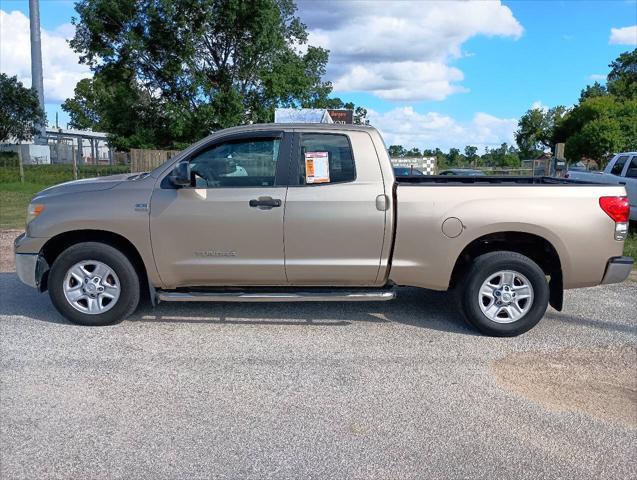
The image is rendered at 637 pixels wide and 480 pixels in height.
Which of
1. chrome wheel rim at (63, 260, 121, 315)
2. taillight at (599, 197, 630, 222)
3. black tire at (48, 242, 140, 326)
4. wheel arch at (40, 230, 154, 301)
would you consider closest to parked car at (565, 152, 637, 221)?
taillight at (599, 197, 630, 222)

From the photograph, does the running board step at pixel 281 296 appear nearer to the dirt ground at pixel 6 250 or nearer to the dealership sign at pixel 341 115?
the dirt ground at pixel 6 250

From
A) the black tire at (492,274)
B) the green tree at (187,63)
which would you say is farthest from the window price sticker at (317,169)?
the green tree at (187,63)

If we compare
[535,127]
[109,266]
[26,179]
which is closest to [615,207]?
[109,266]

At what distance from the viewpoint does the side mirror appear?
16.5 feet

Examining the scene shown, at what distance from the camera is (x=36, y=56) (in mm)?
37812

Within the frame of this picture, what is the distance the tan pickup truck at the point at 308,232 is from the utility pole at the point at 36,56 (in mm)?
35315

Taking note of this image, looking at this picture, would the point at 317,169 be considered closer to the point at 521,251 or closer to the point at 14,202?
the point at 521,251

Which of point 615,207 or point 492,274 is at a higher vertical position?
point 615,207

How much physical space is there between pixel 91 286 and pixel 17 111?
33.6 metres

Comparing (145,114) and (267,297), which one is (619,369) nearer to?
(267,297)

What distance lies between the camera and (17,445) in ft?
10.9

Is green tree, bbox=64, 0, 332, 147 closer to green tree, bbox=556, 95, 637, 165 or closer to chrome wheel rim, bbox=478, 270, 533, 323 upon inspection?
green tree, bbox=556, 95, 637, 165

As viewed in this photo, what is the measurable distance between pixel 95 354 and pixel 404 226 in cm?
289

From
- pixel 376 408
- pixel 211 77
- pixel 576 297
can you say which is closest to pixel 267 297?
pixel 376 408
